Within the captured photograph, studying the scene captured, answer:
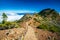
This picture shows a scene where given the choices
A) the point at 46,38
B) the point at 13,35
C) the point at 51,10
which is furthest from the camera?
the point at 51,10

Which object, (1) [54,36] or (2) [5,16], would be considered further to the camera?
(2) [5,16]

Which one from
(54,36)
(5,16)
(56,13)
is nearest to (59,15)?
(56,13)

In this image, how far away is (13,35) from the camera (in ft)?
86.2

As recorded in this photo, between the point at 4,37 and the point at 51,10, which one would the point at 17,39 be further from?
the point at 51,10

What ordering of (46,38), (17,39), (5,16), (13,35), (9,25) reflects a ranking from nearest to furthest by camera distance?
(17,39) → (13,35) → (46,38) → (9,25) → (5,16)

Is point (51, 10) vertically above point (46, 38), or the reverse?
point (51, 10)

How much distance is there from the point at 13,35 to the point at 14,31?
1.71 m

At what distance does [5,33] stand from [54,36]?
28.5ft

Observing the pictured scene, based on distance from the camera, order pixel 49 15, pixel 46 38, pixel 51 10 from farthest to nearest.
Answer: pixel 51 10
pixel 49 15
pixel 46 38

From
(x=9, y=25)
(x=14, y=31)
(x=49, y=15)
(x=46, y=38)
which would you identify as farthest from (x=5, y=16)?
(x=49, y=15)

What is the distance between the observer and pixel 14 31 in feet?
91.5

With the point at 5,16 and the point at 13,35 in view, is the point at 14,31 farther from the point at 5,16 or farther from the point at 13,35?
the point at 5,16

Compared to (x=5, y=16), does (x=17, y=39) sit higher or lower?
lower

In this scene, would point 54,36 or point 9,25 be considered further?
point 9,25
